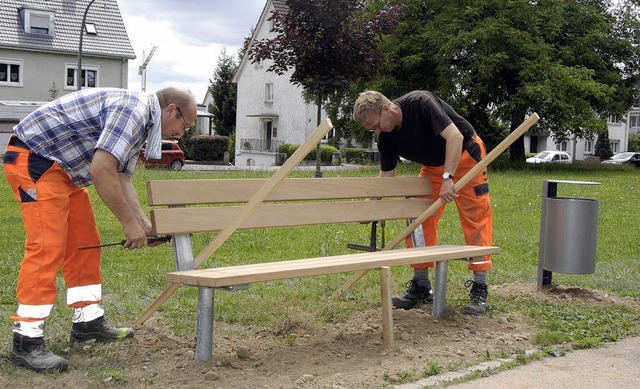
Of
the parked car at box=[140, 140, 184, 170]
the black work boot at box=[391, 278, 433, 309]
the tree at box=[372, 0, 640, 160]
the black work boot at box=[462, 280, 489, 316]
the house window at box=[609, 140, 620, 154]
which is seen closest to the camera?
the black work boot at box=[462, 280, 489, 316]

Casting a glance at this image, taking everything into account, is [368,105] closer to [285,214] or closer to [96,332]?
[285,214]

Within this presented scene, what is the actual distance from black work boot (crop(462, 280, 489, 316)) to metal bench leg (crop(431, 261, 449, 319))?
0.73 ft

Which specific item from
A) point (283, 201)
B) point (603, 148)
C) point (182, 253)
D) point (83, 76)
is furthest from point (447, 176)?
point (603, 148)

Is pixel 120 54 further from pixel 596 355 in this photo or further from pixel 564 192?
pixel 596 355

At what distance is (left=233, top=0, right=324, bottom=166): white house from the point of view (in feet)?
161

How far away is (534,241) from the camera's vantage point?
32.4ft

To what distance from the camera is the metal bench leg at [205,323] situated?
4293mm

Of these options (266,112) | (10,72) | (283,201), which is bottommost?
(283,201)

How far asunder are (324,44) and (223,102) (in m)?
46.4

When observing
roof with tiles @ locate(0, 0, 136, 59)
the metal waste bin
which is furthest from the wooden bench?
roof with tiles @ locate(0, 0, 136, 59)

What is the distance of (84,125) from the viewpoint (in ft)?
14.1

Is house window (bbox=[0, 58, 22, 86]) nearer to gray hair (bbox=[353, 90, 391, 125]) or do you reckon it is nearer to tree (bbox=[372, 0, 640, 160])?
tree (bbox=[372, 0, 640, 160])

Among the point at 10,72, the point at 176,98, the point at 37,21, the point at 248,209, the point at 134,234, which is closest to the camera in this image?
the point at 134,234

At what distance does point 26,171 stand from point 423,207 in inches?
117
